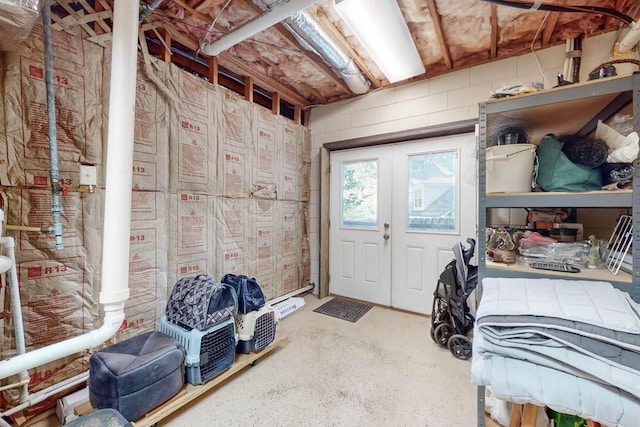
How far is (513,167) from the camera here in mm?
1336

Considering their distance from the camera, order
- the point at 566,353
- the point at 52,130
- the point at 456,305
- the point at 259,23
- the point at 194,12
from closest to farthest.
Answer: the point at 566,353 → the point at 52,130 → the point at 259,23 → the point at 194,12 → the point at 456,305

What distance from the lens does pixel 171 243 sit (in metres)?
2.14

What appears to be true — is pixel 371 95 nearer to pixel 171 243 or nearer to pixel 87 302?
pixel 171 243

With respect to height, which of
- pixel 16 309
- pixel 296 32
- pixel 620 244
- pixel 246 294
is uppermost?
pixel 296 32

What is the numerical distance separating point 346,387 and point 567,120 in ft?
7.18

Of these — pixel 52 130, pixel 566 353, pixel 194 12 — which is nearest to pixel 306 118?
pixel 194 12

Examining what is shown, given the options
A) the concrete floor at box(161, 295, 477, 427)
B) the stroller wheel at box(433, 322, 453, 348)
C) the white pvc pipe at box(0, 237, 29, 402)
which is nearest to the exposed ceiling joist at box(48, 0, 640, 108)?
the white pvc pipe at box(0, 237, 29, 402)

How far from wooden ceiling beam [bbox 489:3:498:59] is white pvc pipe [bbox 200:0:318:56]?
1415 millimetres

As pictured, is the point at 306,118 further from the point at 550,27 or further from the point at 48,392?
the point at 48,392

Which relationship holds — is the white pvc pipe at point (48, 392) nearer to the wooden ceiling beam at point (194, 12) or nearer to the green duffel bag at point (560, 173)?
the wooden ceiling beam at point (194, 12)

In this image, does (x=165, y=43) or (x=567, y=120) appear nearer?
(x=567, y=120)

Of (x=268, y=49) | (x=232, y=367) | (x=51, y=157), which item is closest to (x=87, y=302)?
(x=51, y=157)

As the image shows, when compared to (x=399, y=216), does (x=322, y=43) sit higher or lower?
higher

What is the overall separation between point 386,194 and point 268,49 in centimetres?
201
